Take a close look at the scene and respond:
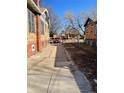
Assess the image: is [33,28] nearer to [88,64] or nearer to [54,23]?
[88,64]

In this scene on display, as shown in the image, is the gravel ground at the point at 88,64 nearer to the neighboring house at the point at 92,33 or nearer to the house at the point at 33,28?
the house at the point at 33,28

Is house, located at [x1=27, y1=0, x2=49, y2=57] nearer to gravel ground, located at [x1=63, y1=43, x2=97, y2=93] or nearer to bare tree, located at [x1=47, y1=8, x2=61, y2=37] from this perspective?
gravel ground, located at [x1=63, y1=43, x2=97, y2=93]

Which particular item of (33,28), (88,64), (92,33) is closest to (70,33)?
(92,33)

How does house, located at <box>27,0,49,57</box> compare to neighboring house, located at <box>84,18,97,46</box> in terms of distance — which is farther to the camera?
neighboring house, located at <box>84,18,97,46</box>

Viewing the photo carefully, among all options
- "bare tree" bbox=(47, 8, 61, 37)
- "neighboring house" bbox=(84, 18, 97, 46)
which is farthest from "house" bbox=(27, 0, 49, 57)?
"bare tree" bbox=(47, 8, 61, 37)

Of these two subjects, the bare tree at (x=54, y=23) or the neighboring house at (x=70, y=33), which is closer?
the bare tree at (x=54, y=23)

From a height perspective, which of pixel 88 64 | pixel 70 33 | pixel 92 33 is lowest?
pixel 88 64

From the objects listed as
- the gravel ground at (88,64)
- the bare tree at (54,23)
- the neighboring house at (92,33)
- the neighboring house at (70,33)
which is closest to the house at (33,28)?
the gravel ground at (88,64)

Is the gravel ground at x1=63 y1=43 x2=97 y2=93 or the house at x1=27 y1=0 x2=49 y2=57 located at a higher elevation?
the house at x1=27 y1=0 x2=49 y2=57

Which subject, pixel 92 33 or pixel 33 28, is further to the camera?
pixel 92 33

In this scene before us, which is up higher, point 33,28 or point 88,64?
point 33,28
